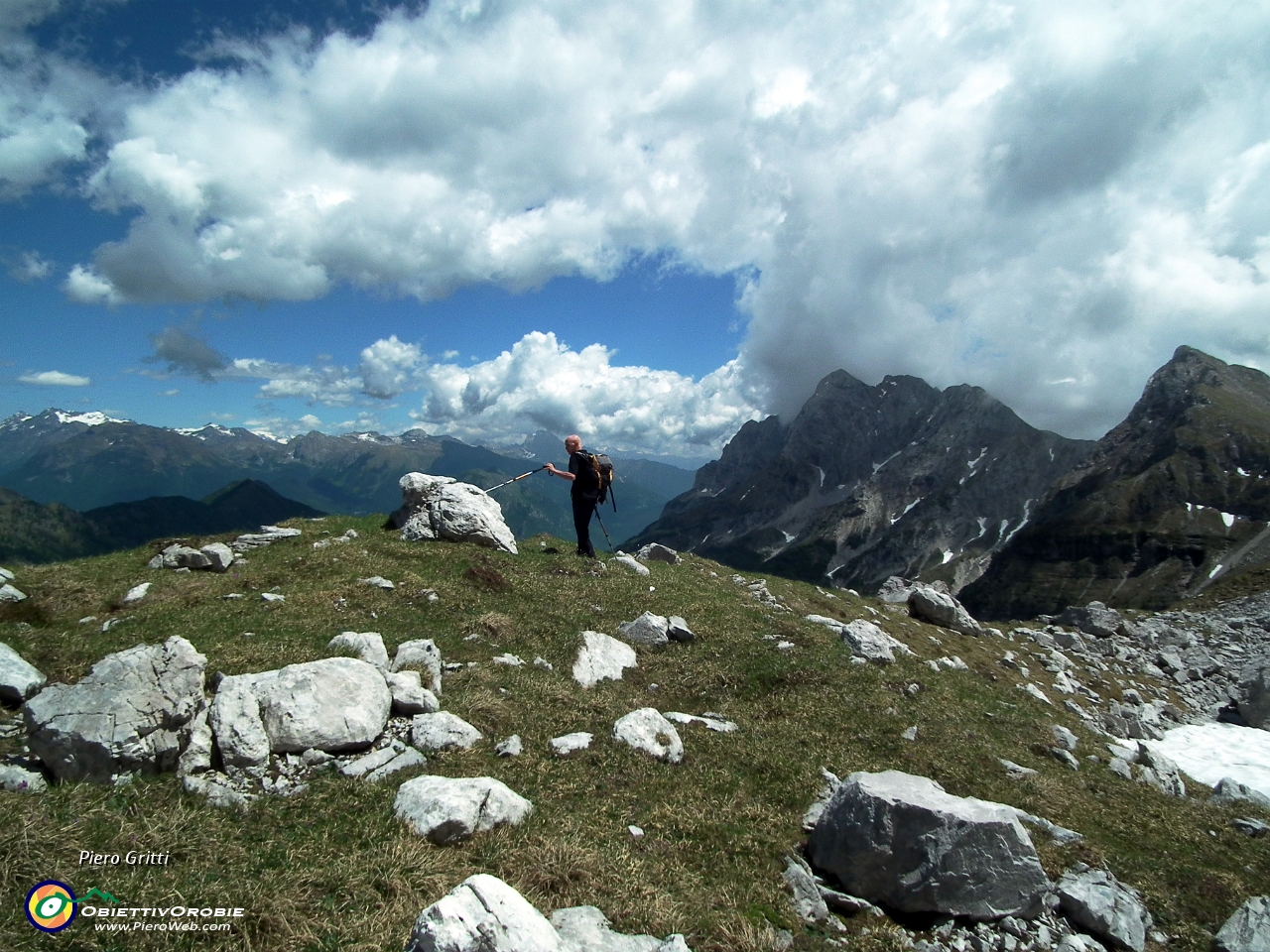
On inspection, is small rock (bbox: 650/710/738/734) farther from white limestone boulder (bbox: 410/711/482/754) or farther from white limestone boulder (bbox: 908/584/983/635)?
white limestone boulder (bbox: 908/584/983/635)

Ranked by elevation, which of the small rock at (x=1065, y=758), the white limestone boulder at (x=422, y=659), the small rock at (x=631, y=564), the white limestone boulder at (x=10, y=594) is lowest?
the white limestone boulder at (x=10, y=594)

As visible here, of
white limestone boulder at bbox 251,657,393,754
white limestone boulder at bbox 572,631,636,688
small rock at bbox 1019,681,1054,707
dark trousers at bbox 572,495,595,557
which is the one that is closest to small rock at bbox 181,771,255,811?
white limestone boulder at bbox 251,657,393,754

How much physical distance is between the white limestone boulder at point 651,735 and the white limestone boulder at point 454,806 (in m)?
3.45

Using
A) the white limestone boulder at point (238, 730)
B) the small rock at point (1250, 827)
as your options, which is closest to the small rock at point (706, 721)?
the white limestone boulder at point (238, 730)

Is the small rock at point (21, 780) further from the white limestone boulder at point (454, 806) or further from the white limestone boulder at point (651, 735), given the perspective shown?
the white limestone boulder at point (651, 735)

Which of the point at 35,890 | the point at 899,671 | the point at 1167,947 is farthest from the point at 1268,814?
the point at 35,890

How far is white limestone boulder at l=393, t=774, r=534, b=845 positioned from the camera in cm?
886

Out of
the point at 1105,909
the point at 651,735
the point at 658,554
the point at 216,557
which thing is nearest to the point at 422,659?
the point at 651,735

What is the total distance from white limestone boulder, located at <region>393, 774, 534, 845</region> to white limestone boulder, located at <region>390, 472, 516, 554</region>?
17.9m

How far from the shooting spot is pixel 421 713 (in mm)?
12492

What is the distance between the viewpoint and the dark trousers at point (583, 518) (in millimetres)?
27172

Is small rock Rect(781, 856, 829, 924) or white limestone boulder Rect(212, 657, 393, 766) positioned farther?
white limestone boulder Rect(212, 657, 393, 766)

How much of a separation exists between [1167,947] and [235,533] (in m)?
29.7

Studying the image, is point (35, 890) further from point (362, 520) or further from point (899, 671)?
point (362, 520)
